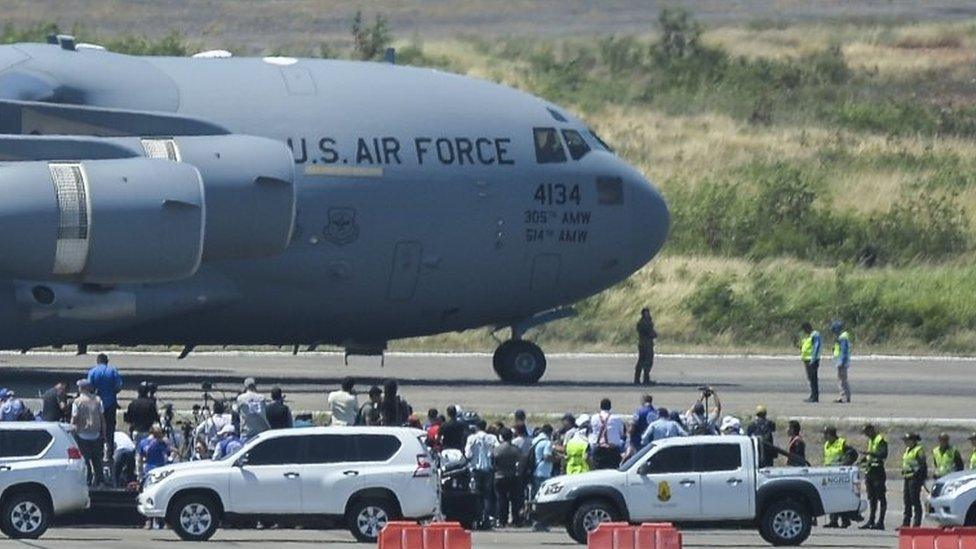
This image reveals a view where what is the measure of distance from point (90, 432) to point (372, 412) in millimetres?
4471

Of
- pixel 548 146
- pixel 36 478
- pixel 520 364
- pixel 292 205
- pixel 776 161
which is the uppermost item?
pixel 776 161

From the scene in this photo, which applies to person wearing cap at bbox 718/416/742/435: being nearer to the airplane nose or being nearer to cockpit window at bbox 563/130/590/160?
the airplane nose

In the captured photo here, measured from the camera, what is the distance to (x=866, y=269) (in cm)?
6388

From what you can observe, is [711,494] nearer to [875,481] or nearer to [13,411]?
[875,481]

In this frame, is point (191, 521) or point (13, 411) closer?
point (191, 521)

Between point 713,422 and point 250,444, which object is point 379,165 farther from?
point 250,444

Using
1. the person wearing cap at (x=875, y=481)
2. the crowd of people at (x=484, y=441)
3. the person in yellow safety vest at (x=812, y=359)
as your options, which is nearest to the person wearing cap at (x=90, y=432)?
the crowd of people at (x=484, y=441)

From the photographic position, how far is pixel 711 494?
92.5 feet

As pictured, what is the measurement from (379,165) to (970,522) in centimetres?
1473

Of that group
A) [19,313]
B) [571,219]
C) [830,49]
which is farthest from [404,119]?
[830,49]

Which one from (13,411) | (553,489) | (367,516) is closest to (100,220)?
(13,411)

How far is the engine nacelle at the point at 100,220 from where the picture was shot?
1356 inches

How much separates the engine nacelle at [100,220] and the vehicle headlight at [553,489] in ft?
30.9

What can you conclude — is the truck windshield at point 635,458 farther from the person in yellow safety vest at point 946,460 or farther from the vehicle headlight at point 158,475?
the vehicle headlight at point 158,475
